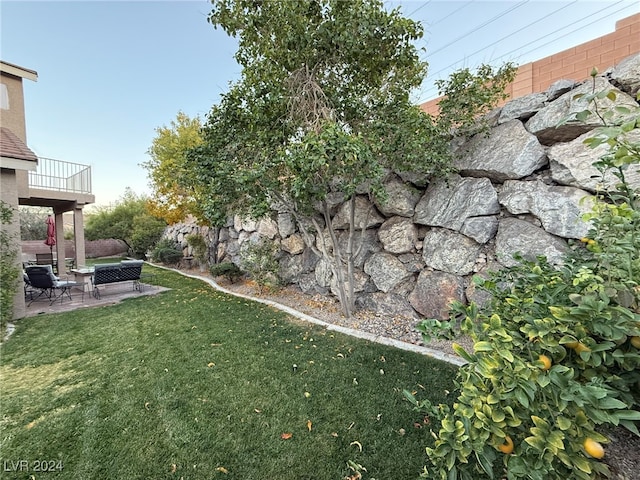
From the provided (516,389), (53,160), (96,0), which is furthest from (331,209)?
(53,160)

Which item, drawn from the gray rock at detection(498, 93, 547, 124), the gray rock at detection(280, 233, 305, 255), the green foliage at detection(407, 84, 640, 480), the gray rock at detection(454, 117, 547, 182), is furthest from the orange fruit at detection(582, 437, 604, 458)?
the gray rock at detection(280, 233, 305, 255)

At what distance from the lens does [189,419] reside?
2.94 m

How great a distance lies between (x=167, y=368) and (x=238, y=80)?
5.75 meters

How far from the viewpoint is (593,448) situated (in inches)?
33.3

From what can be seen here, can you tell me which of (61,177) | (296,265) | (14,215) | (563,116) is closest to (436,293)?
(563,116)

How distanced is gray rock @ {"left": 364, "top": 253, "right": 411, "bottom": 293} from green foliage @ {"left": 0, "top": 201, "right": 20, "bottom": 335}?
720 centimetres

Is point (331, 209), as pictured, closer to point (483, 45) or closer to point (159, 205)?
point (483, 45)

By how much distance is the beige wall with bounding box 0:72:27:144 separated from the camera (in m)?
8.92

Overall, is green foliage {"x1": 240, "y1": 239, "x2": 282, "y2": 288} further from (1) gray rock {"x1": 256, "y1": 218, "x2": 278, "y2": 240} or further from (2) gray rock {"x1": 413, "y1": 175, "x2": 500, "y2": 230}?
(2) gray rock {"x1": 413, "y1": 175, "x2": 500, "y2": 230}

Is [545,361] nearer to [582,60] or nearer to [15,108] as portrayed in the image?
[582,60]

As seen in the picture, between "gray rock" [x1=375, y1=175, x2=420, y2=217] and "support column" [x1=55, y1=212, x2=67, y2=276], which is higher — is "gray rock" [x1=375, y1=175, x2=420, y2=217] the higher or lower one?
the higher one

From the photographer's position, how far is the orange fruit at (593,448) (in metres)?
0.82

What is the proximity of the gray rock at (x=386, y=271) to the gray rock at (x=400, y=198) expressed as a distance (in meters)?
1.02

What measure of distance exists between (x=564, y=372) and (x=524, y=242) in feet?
14.2
